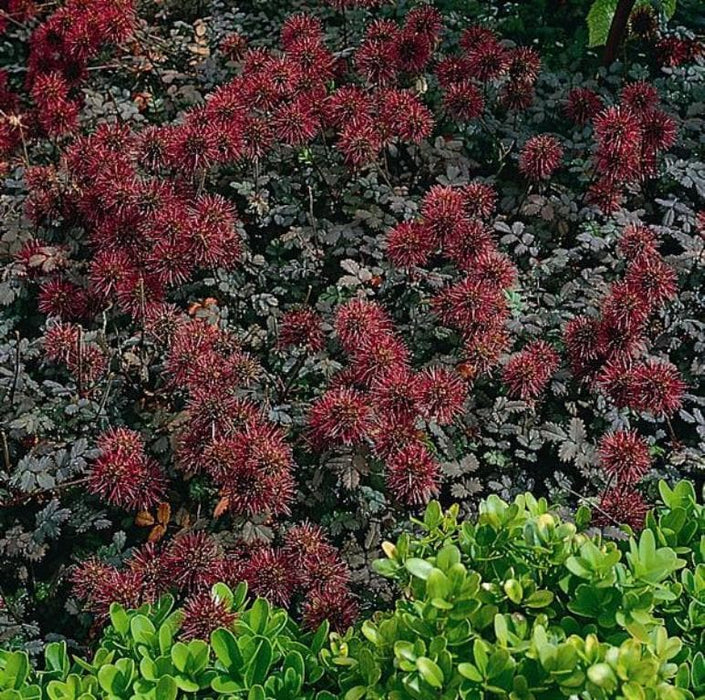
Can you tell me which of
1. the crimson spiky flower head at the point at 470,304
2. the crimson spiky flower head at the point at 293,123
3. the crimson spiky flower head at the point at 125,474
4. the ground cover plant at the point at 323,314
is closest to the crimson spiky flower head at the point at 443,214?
the ground cover plant at the point at 323,314

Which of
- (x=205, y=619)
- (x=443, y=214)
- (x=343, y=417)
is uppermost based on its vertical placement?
(x=443, y=214)

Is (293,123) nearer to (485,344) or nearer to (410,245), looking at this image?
(410,245)

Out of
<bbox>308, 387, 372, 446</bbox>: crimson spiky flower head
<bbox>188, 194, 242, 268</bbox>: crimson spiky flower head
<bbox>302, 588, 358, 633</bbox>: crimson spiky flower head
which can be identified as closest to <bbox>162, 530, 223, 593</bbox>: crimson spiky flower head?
<bbox>302, 588, 358, 633</bbox>: crimson spiky flower head

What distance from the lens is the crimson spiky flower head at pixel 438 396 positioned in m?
2.41

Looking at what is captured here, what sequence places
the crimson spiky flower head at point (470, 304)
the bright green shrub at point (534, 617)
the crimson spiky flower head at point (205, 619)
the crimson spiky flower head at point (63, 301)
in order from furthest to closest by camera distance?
the crimson spiky flower head at point (63, 301) < the crimson spiky flower head at point (470, 304) < the crimson spiky flower head at point (205, 619) < the bright green shrub at point (534, 617)

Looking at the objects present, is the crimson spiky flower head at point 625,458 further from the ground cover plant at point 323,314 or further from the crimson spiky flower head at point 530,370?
the crimson spiky flower head at point 530,370

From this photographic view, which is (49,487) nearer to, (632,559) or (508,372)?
(508,372)

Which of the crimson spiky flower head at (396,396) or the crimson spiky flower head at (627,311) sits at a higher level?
the crimson spiky flower head at (627,311)

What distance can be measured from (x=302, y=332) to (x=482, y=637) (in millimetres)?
1257

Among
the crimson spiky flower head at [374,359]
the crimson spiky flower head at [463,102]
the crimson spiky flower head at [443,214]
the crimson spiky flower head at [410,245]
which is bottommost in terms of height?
the crimson spiky flower head at [374,359]

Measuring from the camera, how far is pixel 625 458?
2.41 m

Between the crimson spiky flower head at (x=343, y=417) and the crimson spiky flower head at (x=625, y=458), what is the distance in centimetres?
61

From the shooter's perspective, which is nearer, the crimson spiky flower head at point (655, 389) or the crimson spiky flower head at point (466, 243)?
the crimson spiky flower head at point (655, 389)

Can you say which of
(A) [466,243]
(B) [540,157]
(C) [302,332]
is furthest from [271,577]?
(B) [540,157]
